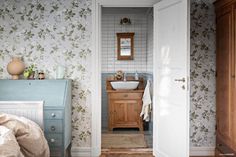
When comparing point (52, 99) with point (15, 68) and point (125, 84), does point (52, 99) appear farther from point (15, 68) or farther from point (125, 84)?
point (125, 84)

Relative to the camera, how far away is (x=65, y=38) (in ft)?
13.2

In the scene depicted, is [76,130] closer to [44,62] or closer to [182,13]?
[44,62]

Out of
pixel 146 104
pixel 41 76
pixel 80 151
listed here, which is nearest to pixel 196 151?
pixel 146 104

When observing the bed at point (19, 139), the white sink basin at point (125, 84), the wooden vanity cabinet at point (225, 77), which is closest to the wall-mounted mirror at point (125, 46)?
the white sink basin at point (125, 84)

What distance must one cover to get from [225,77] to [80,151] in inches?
81.7

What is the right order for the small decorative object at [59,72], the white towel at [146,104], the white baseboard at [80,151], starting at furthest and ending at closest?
1. the white towel at [146,104]
2. the white baseboard at [80,151]
3. the small decorative object at [59,72]

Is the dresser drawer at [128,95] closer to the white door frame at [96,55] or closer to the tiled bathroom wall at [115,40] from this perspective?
the tiled bathroom wall at [115,40]

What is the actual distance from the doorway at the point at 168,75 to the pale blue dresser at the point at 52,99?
498 millimetres

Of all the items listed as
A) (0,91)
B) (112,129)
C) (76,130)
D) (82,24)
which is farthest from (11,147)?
(112,129)

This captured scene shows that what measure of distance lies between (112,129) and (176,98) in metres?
2.33

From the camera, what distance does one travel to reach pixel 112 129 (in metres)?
5.66

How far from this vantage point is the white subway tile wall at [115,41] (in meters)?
6.00

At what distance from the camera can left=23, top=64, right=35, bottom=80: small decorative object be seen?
3879 millimetres

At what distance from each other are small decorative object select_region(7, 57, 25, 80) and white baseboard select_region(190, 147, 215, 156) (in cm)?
248
